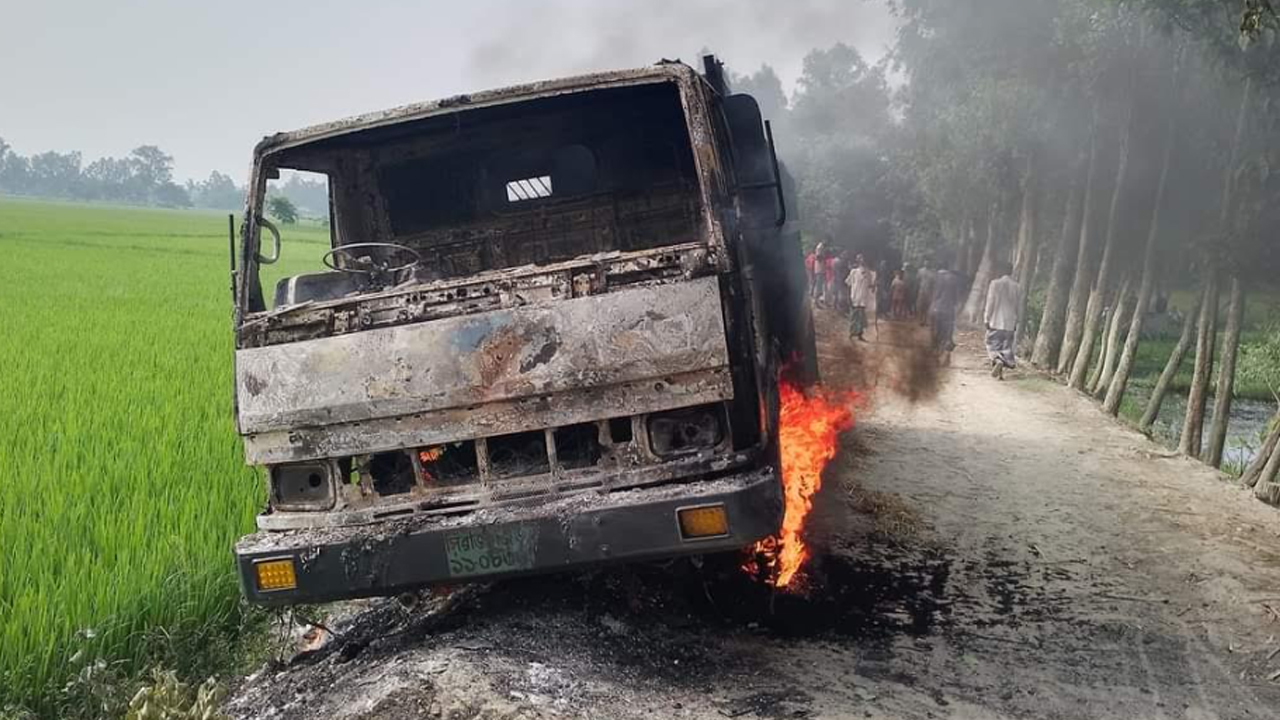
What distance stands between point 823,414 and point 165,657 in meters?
5.71

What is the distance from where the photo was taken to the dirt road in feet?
12.8

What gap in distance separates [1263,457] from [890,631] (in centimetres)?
530

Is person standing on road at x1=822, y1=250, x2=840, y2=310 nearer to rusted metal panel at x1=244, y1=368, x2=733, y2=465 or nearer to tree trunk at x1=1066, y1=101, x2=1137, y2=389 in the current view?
tree trunk at x1=1066, y1=101, x2=1137, y2=389

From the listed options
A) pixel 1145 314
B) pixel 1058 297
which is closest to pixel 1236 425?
pixel 1145 314

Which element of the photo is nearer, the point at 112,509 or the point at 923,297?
the point at 112,509

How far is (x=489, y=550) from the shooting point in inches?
155

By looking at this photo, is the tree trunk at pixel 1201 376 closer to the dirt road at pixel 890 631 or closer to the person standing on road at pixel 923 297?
the dirt road at pixel 890 631

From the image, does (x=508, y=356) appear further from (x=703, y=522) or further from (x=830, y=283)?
(x=830, y=283)

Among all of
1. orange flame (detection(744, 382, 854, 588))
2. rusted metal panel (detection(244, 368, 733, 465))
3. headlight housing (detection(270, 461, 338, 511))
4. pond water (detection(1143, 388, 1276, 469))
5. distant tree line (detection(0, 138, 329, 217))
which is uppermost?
distant tree line (detection(0, 138, 329, 217))

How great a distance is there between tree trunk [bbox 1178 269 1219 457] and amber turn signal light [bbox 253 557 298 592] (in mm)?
8865

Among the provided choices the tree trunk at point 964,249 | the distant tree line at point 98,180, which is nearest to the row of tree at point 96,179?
the distant tree line at point 98,180

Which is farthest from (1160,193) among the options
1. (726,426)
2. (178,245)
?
(178,245)

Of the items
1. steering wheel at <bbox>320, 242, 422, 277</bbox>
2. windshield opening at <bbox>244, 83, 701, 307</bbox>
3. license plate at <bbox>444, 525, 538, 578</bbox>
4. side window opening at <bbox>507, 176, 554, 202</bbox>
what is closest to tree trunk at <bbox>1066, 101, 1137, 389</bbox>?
windshield opening at <bbox>244, 83, 701, 307</bbox>

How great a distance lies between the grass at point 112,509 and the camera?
4.60 metres
